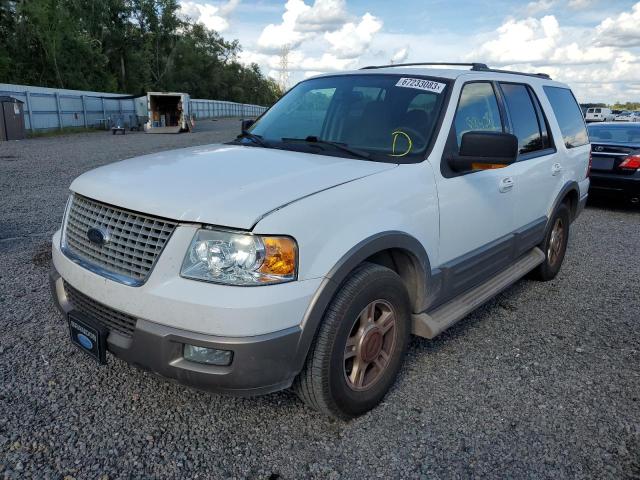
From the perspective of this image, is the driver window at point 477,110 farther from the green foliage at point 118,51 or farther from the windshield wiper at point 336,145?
the green foliage at point 118,51

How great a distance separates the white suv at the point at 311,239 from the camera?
2191 millimetres

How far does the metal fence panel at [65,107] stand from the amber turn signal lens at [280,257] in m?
23.8

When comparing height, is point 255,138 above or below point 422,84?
below

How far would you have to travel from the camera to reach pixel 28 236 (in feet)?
19.9

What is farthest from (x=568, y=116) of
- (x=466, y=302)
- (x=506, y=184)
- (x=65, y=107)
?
(x=65, y=107)

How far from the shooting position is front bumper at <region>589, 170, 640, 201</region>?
8.37m

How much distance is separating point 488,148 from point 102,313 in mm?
2236

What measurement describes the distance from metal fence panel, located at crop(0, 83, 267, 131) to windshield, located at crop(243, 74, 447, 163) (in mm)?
22402

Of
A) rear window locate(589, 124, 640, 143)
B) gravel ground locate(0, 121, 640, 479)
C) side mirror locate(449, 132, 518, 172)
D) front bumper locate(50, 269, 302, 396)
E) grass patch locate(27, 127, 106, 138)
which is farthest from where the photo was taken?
grass patch locate(27, 127, 106, 138)

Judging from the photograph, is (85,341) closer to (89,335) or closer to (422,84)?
(89,335)

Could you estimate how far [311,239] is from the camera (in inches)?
89.8

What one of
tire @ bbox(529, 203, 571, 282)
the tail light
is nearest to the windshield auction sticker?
tire @ bbox(529, 203, 571, 282)

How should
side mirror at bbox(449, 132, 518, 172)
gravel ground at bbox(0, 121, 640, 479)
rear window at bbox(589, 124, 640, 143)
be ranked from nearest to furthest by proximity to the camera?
gravel ground at bbox(0, 121, 640, 479) → side mirror at bbox(449, 132, 518, 172) → rear window at bbox(589, 124, 640, 143)

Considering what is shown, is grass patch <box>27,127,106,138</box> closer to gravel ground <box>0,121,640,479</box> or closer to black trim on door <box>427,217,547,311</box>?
gravel ground <box>0,121,640,479</box>
